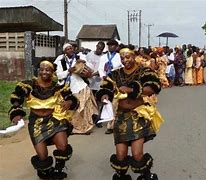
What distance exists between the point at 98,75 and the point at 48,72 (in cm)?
398

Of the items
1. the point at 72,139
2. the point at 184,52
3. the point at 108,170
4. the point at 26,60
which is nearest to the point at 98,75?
the point at 72,139

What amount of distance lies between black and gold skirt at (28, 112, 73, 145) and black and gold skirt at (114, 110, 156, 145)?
71 centimetres

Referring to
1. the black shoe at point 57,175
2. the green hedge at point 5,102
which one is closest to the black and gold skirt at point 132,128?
the black shoe at point 57,175

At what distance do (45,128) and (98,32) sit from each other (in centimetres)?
5611

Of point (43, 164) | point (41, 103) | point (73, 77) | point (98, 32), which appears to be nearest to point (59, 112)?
point (41, 103)

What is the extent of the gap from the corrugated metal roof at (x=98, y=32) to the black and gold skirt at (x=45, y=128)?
176 feet

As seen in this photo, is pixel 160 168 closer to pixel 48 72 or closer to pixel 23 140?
pixel 48 72

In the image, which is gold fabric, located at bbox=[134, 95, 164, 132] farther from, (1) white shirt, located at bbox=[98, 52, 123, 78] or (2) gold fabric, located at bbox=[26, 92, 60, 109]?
(1) white shirt, located at bbox=[98, 52, 123, 78]

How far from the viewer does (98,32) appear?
2403 inches

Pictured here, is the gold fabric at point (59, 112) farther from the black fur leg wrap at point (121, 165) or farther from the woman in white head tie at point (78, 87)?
the woman in white head tie at point (78, 87)

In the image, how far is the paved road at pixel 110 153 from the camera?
237 inches

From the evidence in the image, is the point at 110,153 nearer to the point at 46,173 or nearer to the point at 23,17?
the point at 46,173

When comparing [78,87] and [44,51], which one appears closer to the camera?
[78,87]

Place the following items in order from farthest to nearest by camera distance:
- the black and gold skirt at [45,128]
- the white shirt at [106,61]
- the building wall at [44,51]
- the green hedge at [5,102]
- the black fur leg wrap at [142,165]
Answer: the building wall at [44,51] < the green hedge at [5,102] < the white shirt at [106,61] < the black and gold skirt at [45,128] < the black fur leg wrap at [142,165]
